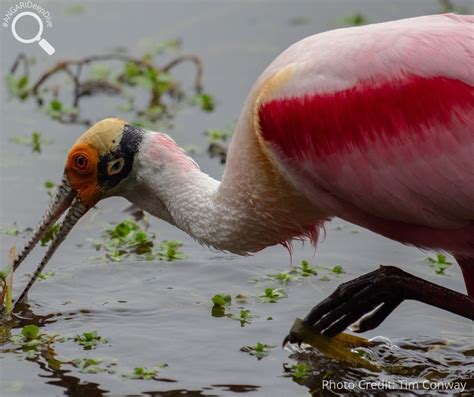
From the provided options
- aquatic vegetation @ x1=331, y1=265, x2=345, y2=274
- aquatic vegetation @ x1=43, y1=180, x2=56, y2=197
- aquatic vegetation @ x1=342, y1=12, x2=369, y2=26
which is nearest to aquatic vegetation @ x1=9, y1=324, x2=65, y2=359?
aquatic vegetation @ x1=331, y1=265, x2=345, y2=274

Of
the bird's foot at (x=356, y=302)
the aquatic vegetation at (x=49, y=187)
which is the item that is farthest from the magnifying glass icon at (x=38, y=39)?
the bird's foot at (x=356, y=302)

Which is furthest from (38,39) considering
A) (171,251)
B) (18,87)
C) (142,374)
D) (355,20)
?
(142,374)

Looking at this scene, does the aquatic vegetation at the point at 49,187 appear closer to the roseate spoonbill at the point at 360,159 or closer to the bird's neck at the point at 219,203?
the bird's neck at the point at 219,203

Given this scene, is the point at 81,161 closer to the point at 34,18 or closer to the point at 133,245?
the point at 133,245

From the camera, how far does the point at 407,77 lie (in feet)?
24.8

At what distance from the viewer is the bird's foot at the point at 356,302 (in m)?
7.98

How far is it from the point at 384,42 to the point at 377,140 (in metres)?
0.54

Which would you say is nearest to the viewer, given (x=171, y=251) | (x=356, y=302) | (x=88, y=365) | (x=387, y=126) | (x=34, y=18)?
(x=387, y=126)

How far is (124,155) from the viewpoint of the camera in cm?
838

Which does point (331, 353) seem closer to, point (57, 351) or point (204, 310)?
point (204, 310)

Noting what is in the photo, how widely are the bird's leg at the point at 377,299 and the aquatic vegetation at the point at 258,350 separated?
138 mm

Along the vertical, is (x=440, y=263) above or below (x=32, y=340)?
above

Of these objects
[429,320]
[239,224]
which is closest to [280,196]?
[239,224]

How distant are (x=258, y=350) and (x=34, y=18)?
7.22m
